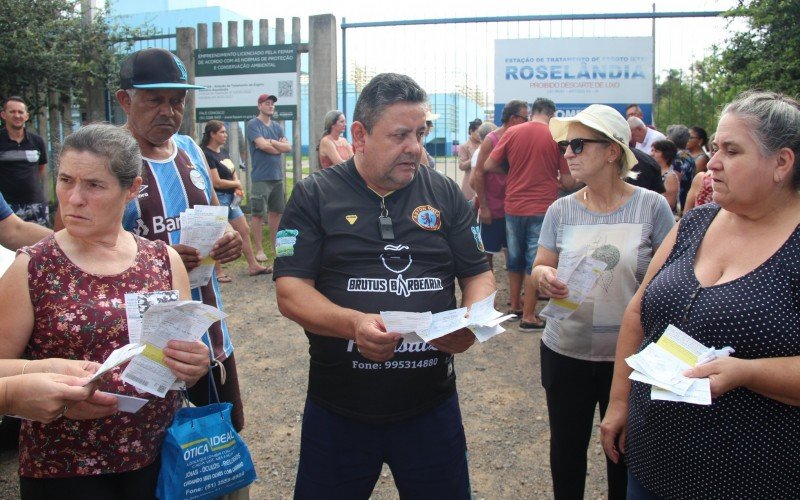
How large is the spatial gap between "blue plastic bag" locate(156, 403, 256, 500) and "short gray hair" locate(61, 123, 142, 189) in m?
0.88

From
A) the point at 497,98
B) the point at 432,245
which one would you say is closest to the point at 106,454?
the point at 432,245

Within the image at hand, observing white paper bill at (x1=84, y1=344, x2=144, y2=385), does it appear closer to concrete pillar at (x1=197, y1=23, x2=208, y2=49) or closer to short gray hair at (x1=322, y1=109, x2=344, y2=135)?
short gray hair at (x1=322, y1=109, x2=344, y2=135)

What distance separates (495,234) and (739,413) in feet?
18.1

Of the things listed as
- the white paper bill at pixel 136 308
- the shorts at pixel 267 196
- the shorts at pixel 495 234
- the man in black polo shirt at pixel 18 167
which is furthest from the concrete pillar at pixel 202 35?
the white paper bill at pixel 136 308

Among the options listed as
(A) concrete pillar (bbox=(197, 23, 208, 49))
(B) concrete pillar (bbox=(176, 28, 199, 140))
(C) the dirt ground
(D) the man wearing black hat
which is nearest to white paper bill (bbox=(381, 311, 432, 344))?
(D) the man wearing black hat

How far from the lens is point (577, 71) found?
955cm

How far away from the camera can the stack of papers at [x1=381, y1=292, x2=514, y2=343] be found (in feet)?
6.74

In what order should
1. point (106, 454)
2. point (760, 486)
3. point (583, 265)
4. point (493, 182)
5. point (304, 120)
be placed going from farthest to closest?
point (304, 120) < point (493, 182) < point (583, 265) < point (106, 454) < point (760, 486)

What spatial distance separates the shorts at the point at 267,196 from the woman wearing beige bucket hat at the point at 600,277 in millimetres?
6598

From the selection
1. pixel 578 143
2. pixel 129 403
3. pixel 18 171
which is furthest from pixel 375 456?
pixel 18 171

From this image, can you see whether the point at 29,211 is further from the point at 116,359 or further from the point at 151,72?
the point at 116,359

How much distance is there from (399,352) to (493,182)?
5050 millimetres

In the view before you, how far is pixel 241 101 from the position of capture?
1023 centimetres

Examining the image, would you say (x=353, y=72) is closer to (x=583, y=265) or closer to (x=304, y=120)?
(x=304, y=120)
